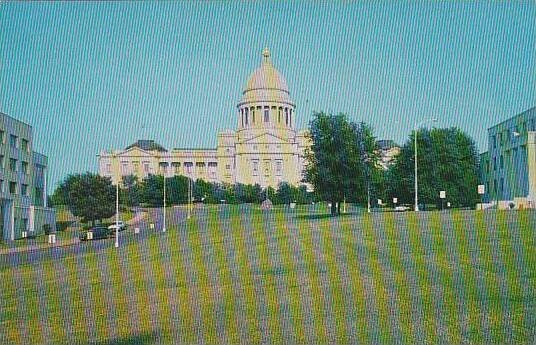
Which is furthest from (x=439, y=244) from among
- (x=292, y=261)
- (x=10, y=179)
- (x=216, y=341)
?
(x=10, y=179)

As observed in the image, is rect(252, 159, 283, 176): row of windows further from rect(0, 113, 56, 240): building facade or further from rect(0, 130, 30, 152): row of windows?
rect(0, 130, 30, 152): row of windows

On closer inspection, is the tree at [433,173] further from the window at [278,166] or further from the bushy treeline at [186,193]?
the window at [278,166]

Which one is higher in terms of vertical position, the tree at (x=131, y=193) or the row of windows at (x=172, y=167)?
the row of windows at (x=172, y=167)

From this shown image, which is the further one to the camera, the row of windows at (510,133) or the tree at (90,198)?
the row of windows at (510,133)

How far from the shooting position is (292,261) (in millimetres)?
23109

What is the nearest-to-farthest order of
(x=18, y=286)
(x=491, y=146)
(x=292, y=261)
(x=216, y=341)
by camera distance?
(x=216, y=341), (x=292, y=261), (x=18, y=286), (x=491, y=146)

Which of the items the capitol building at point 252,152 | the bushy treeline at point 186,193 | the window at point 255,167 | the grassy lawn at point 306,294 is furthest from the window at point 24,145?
the window at point 255,167

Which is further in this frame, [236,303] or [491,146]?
[491,146]

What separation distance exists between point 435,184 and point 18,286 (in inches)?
2272

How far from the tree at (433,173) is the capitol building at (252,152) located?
79.5 meters

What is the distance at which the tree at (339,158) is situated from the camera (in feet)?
189

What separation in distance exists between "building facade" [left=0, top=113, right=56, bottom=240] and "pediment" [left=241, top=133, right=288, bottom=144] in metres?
86.1

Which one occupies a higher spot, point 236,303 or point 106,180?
point 106,180

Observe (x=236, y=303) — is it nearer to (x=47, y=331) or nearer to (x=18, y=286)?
(x=47, y=331)
